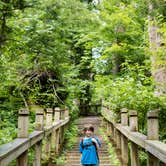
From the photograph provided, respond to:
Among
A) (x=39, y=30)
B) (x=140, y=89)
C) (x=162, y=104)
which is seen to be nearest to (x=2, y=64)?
(x=39, y=30)

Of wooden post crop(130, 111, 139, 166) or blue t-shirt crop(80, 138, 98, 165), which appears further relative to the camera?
blue t-shirt crop(80, 138, 98, 165)

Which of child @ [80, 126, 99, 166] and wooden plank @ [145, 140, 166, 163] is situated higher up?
wooden plank @ [145, 140, 166, 163]

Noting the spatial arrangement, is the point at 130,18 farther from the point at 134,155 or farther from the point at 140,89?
the point at 134,155

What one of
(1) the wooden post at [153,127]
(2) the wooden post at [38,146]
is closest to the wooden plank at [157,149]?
(1) the wooden post at [153,127]

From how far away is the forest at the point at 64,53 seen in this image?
722cm

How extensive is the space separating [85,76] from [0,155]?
22.6 meters

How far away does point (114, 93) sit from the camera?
8.50m

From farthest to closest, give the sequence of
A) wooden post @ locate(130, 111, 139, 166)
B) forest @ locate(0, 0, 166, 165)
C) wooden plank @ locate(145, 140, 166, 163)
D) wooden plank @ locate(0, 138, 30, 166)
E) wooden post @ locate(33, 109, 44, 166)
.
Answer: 1. forest @ locate(0, 0, 166, 165)
2. wooden post @ locate(33, 109, 44, 166)
3. wooden post @ locate(130, 111, 139, 166)
4. wooden plank @ locate(145, 140, 166, 163)
5. wooden plank @ locate(0, 138, 30, 166)

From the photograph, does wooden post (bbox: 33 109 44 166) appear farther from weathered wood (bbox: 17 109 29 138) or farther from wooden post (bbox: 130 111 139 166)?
wooden post (bbox: 130 111 139 166)

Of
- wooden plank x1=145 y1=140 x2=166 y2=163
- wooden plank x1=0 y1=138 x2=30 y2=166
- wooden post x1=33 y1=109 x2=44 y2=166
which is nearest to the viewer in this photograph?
wooden plank x1=0 y1=138 x2=30 y2=166

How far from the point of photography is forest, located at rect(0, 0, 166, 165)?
7.22 metres

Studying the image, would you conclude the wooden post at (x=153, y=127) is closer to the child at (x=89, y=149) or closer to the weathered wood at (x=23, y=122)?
the weathered wood at (x=23, y=122)

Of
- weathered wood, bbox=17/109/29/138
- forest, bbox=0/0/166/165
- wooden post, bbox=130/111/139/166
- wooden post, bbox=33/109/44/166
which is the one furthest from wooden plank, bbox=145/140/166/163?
forest, bbox=0/0/166/165

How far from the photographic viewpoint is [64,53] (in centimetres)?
981
